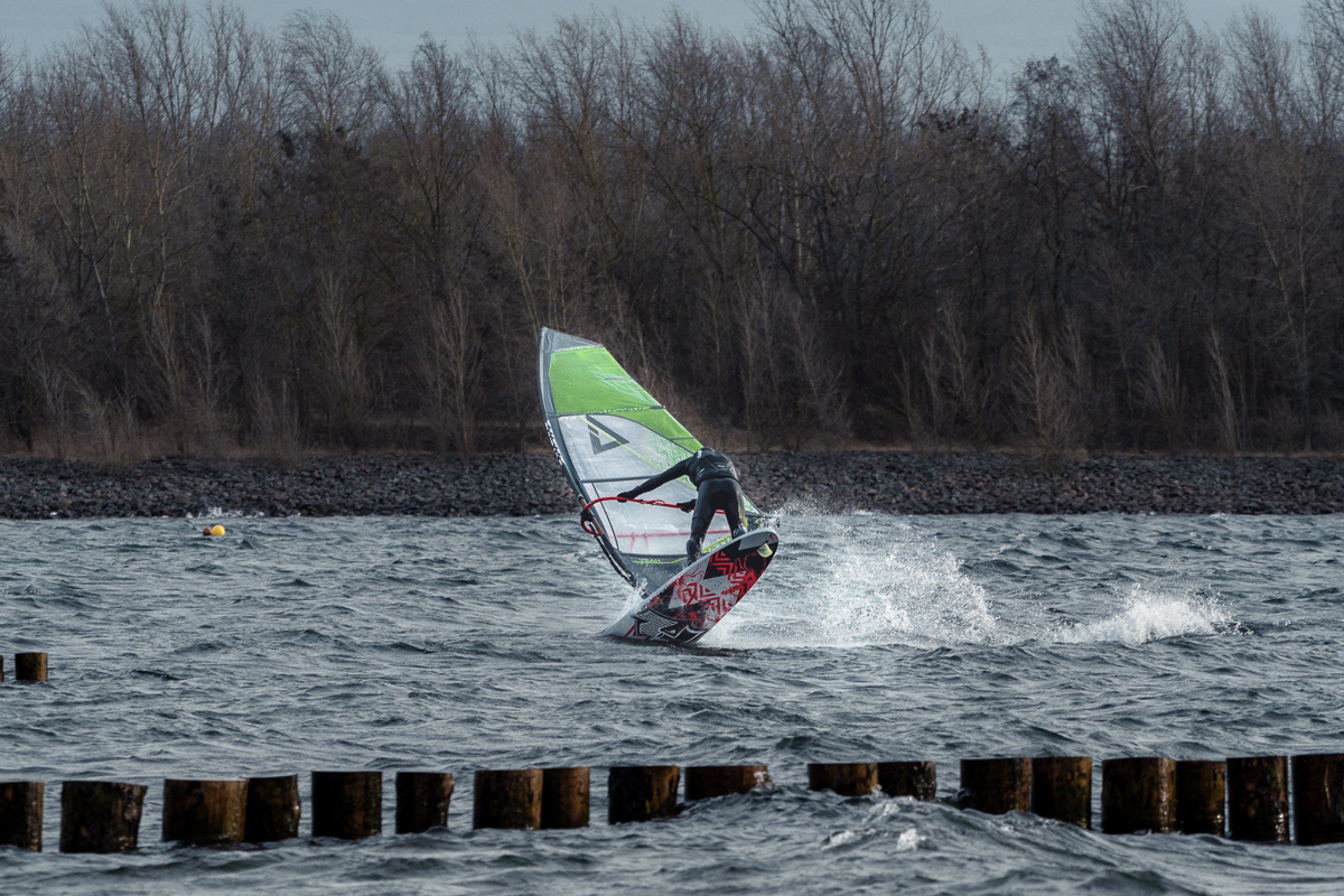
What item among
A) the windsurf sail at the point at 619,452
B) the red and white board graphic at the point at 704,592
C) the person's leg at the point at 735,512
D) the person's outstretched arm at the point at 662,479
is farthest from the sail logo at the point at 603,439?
the red and white board graphic at the point at 704,592

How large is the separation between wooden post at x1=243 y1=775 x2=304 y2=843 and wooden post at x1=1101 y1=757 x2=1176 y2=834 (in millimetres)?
4366

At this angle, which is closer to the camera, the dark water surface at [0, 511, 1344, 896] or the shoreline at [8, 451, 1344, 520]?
the dark water surface at [0, 511, 1344, 896]

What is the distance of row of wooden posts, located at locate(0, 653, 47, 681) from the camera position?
38.2 feet

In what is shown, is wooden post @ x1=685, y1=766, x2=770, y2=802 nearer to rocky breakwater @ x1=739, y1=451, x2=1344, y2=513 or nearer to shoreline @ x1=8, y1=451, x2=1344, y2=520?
shoreline @ x1=8, y1=451, x2=1344, y2=520

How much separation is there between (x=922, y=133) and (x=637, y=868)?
43870 mm

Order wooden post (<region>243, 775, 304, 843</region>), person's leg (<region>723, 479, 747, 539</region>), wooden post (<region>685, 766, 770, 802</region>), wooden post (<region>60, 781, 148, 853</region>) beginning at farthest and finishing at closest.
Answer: person's leg (<region>723, 479, 747, 539</region>), wooden post (<region>685, 766, 770, 802</region>), wooden post (<region>243, 775, 304, 843</region>), wooden post (<region>60, 781, 148, 853</region>)

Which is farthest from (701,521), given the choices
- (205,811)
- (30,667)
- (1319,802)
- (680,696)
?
(205,811)

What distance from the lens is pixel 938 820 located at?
25.3ft

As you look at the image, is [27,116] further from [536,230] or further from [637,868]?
[637,868]

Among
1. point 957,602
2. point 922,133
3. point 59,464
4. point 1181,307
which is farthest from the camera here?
point 922,133

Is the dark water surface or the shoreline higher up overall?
the shoreline

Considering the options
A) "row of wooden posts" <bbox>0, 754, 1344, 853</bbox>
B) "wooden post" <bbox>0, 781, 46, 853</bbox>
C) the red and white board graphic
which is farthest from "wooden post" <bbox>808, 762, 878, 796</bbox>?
the red and white board graphic

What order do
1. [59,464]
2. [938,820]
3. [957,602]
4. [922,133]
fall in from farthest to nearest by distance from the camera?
[922,133]
[59,464]
[957,602]
[938,820]

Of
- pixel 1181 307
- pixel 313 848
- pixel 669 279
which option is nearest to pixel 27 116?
pixel 669 279
